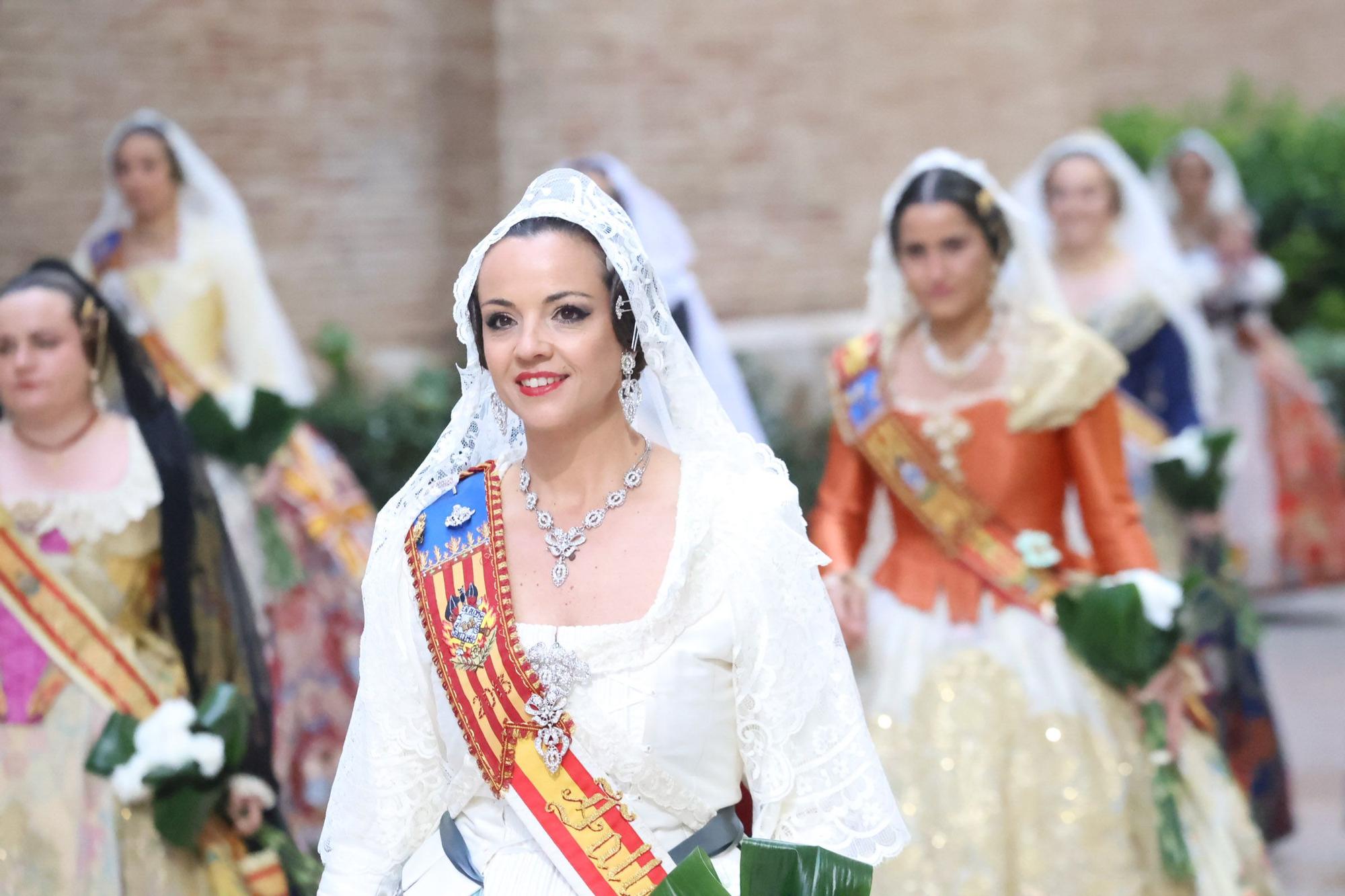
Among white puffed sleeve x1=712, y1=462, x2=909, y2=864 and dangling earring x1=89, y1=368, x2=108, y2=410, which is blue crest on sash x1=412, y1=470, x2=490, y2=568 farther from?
dangling earring x1=89, y1=368, x2=108, y2=410

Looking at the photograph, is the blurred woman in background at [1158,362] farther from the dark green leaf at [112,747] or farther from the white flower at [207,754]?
the dark green leaf at [112,747]

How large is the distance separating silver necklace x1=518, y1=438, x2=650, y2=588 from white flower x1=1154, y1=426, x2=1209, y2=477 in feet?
12.5

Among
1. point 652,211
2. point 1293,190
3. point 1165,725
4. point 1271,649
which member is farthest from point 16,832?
point 1293,190

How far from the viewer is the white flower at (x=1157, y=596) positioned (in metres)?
4.42

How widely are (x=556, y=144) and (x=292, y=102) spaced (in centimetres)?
132

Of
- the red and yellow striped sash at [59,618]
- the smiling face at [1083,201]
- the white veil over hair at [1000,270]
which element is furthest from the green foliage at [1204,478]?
the red and yellow striped sash at [59,618]

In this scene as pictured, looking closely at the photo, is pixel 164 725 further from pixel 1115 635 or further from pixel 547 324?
pixel 1115 635

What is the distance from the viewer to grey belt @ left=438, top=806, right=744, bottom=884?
2.76m

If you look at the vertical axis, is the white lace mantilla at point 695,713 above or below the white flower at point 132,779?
above

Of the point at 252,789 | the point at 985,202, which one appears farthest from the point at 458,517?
the point at 985,202

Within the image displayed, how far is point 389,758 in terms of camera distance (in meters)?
2.86

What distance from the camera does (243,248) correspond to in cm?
717

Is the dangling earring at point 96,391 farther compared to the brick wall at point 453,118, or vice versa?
the brick wall at point 453,118

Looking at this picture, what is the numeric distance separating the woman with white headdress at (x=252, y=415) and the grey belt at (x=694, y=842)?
3.23 meters
